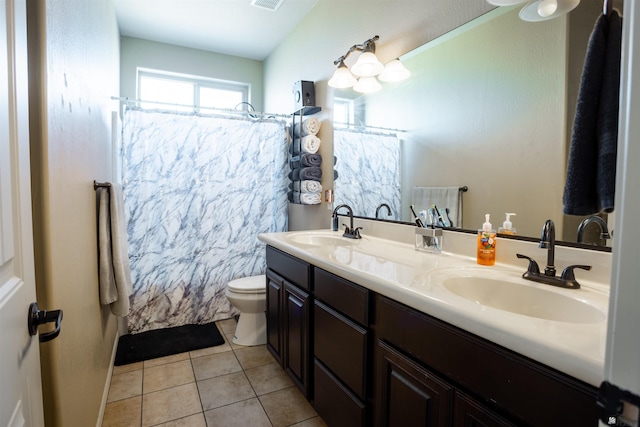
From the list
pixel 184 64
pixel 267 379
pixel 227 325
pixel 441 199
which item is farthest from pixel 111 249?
pixel 184 64

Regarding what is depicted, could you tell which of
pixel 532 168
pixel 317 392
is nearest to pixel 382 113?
pixel 532 168

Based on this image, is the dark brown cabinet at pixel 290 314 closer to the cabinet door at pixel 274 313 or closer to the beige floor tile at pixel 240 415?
the cabinet door at pixel 274 313

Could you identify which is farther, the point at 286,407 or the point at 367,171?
the point at 367,171

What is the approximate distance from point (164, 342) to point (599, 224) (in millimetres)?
2687

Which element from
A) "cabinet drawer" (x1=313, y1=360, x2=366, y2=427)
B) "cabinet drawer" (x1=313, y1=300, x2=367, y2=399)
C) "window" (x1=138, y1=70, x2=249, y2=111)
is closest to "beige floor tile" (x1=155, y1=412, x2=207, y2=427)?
"cabinet drawer" (x1=313, y1=360, x2=366, y2=427)

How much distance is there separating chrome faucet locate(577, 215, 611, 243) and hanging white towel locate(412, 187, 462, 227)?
486 millimetres

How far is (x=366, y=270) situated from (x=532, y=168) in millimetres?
744

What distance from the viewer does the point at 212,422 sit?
1.66m

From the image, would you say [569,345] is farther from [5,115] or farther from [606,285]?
[5,115]

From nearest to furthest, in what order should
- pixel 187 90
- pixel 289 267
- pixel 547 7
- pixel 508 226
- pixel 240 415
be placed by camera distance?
pixel 547 7, pixel 508 226, pixel 240 415, pixel 289 267, pixel 187 90

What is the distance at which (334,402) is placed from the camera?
4.71ft

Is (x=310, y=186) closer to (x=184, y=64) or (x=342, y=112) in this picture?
(x=342, y=112)

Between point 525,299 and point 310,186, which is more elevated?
point 310,186

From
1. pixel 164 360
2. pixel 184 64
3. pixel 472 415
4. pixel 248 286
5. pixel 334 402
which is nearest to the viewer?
pixel 472 415
